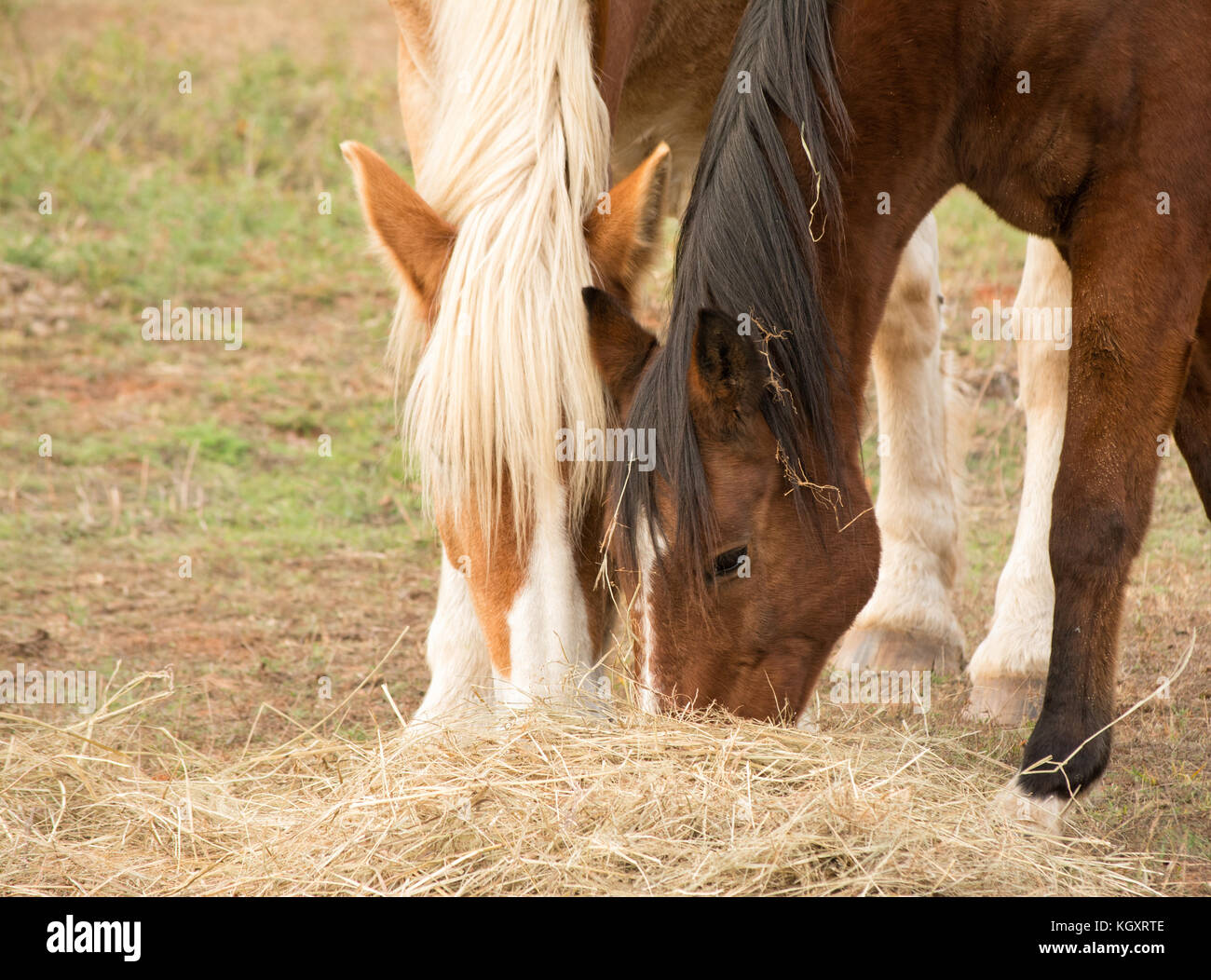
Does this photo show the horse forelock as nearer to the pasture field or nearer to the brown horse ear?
the brown horse ear

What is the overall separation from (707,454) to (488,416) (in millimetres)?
472

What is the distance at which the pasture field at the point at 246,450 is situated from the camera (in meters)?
3.94

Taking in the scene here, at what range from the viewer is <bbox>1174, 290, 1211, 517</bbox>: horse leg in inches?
138

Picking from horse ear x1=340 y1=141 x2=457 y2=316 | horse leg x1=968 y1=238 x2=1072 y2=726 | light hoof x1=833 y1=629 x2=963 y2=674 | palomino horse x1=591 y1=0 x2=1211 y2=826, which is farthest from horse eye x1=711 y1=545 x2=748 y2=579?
light hoof x1=833 y1=629 x2=963 y2=674

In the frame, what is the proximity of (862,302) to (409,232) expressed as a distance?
1.05m

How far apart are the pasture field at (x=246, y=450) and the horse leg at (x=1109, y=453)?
0.28 metres

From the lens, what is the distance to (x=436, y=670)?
3.60 meters

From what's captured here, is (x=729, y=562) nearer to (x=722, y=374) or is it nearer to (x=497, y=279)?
(x=722, y=374)

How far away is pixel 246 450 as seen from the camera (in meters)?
6.32

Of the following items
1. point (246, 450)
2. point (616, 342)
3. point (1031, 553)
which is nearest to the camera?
point (616, 342)

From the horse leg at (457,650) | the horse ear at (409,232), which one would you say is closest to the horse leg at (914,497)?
the horse leg at (457,650)

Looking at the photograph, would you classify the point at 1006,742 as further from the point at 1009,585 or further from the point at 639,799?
the point at 639,799

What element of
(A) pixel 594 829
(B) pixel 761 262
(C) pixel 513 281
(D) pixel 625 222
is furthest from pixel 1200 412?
(A) pixel 594 829

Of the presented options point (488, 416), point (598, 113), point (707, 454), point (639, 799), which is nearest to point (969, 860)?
point (639, 799)
